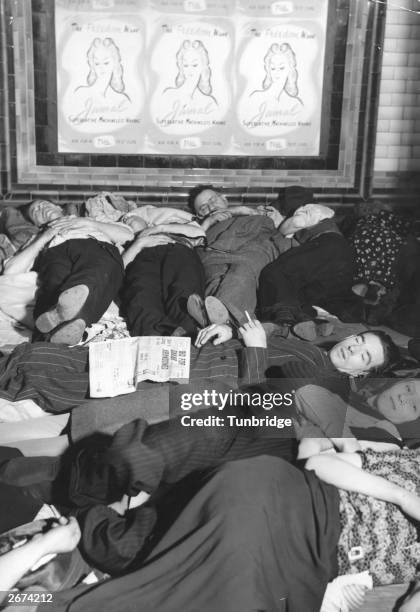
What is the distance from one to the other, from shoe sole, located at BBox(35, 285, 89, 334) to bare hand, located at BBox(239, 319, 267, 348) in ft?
1.82

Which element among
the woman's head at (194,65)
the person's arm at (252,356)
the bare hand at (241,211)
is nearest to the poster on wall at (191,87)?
the woman's head at (194,65)

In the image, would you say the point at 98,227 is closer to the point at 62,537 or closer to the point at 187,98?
the point at 187,98

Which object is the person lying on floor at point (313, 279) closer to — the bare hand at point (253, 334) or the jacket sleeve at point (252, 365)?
the bare hand at point (253, 334)

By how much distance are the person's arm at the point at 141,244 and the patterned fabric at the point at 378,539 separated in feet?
4.49

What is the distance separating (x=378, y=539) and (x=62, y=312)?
46.7 inches

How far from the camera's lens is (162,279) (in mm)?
2500

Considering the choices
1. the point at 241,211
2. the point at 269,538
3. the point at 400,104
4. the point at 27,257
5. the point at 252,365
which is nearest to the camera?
the point at 269,538

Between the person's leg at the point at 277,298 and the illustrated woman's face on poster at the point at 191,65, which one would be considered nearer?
the person's leg at the point at 277,298

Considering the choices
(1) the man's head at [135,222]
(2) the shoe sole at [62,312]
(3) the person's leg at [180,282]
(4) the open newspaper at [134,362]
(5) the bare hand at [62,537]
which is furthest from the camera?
(1) the man's head at [135,222]

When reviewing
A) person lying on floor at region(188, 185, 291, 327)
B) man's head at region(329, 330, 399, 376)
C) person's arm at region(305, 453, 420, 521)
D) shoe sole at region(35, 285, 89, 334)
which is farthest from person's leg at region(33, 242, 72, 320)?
person's arm at region(305, 453, 420, 521)

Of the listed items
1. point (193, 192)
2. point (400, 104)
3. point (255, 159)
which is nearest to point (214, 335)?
point (193, 192)

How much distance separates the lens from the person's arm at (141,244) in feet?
8.52

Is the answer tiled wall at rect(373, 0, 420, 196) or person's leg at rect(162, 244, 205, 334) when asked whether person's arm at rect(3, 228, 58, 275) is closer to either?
person's leg at rect(162, 244, 205, 334)

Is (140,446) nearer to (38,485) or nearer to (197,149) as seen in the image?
(38,485)
